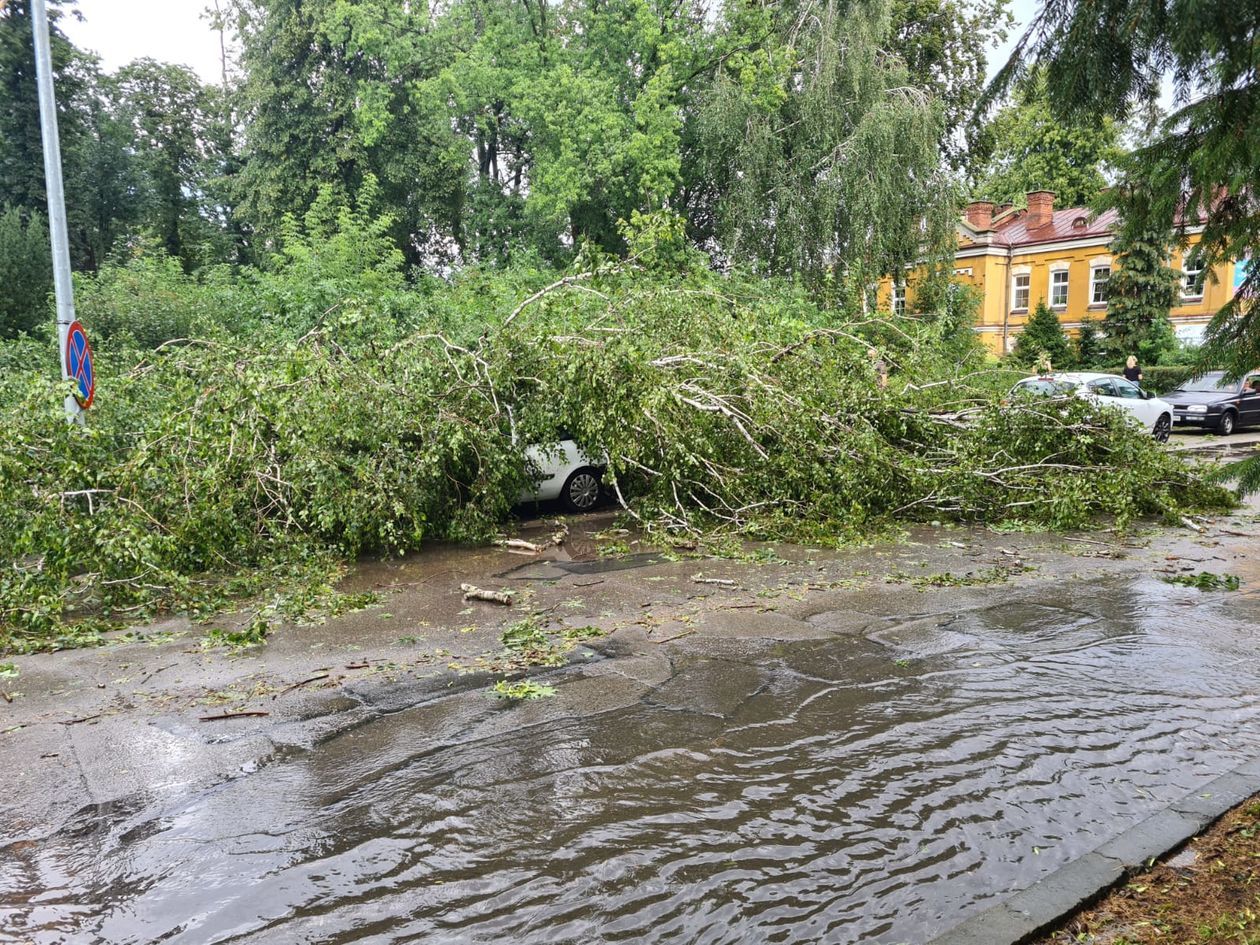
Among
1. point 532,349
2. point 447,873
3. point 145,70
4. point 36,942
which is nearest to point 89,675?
point 36,942

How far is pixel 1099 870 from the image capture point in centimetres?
366

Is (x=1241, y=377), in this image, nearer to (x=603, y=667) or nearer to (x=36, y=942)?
(x=603, y=667)

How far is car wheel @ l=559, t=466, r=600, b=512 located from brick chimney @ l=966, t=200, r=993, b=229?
38057mm

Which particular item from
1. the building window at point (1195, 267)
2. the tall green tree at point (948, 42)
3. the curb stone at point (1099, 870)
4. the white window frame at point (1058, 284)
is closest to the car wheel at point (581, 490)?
the building window at point (1195, 267)

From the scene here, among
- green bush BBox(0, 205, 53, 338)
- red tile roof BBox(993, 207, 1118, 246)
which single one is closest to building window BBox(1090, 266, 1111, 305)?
red tile roof BBox(993, 207, 1118, 246)

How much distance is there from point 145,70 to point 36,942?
1708 inches

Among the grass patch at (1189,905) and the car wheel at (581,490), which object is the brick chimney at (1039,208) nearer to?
the car wheel at (581,490)

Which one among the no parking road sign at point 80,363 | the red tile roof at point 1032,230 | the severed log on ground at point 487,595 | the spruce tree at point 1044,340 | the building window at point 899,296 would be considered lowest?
the severed log on ground at point 487,595

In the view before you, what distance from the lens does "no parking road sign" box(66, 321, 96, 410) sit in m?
10.1

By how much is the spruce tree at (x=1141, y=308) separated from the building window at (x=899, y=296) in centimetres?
1212

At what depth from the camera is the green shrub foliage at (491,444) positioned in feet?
28.5

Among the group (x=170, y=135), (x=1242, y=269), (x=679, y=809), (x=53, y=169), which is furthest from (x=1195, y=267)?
(x=170, y=135)

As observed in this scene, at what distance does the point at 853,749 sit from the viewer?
199 inches

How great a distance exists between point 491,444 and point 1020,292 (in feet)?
138
